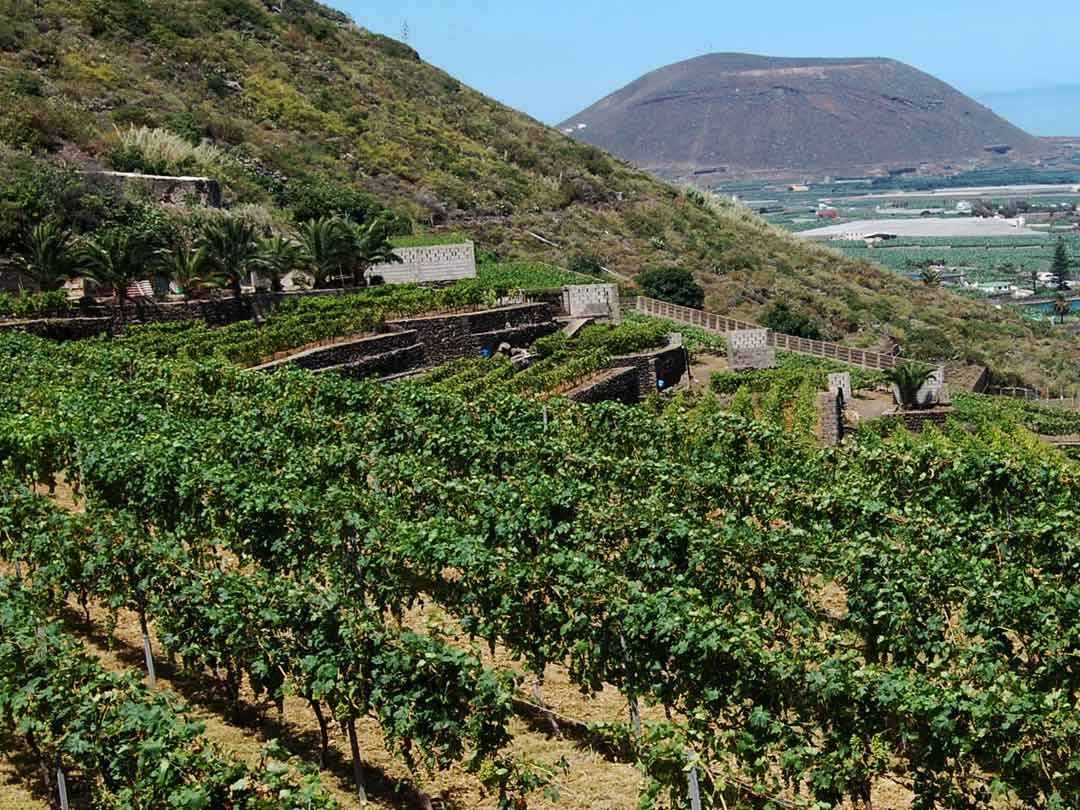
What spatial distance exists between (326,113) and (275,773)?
72.7 m

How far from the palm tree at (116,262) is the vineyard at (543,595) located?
31.4ft

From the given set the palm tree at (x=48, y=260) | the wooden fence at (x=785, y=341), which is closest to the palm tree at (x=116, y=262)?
the palm tree at (x=48, y=260)

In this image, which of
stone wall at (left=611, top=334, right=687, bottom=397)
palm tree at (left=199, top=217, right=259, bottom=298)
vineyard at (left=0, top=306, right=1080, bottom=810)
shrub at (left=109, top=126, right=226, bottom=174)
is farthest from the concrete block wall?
shrub at (left=109, top=126, right=226, bottom=174)

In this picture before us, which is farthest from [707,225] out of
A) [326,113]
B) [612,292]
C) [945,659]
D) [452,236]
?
[945,659]

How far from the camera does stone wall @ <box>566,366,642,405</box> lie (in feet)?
111

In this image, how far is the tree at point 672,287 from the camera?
5988cm

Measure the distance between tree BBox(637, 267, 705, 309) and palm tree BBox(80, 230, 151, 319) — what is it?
2961cm

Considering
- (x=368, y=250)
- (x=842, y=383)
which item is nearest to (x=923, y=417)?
(x=842, y=383)

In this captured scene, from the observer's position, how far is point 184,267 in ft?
119

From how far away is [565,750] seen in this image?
45.6 feet

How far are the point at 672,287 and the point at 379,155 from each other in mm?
23850

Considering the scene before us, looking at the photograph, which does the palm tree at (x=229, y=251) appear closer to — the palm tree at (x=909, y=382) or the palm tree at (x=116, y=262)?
the palm tree at (x=116, y=262)

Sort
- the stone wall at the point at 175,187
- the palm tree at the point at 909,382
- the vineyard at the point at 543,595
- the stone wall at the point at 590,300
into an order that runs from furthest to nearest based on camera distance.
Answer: the stone wall at the point at 175,187, the stone wall at the point at 590,300, the palm tree at the point at 909,382, the vineyard at the point at 543,595

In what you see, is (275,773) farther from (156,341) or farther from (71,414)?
(156,341)
